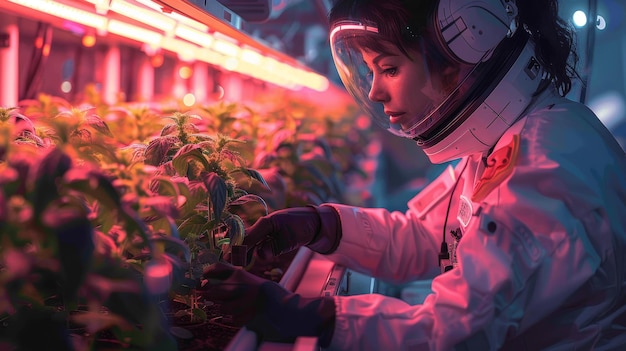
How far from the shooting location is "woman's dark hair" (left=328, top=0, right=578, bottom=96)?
1448 millimetres

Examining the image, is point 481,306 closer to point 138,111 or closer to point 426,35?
point 426,35

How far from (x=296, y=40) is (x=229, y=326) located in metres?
6.57

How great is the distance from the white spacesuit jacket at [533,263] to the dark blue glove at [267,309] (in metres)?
0.03

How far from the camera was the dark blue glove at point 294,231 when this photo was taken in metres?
1.65

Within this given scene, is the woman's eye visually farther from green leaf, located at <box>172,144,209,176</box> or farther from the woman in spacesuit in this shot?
green leaf, located at <box>172,144,209,176</box>

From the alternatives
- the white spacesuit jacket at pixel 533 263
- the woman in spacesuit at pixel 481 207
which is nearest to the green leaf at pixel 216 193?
the woman in spacesuit at pixel 481 207

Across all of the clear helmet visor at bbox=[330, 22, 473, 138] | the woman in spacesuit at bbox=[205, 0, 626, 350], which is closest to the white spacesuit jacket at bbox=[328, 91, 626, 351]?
the woman in spacesuit at bbox=[205, 0, 626, 350]

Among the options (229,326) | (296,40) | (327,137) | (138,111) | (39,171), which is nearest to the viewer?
(39,171)

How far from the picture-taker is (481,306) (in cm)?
113

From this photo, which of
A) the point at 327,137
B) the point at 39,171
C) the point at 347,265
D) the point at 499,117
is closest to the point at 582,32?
the point at 499,117

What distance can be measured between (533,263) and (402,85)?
1.76 ft

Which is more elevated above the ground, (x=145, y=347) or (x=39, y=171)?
(x=39, y=171)

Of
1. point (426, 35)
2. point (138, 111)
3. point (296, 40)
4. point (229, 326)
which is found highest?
point (296, 40)

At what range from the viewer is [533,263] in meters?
1.16
